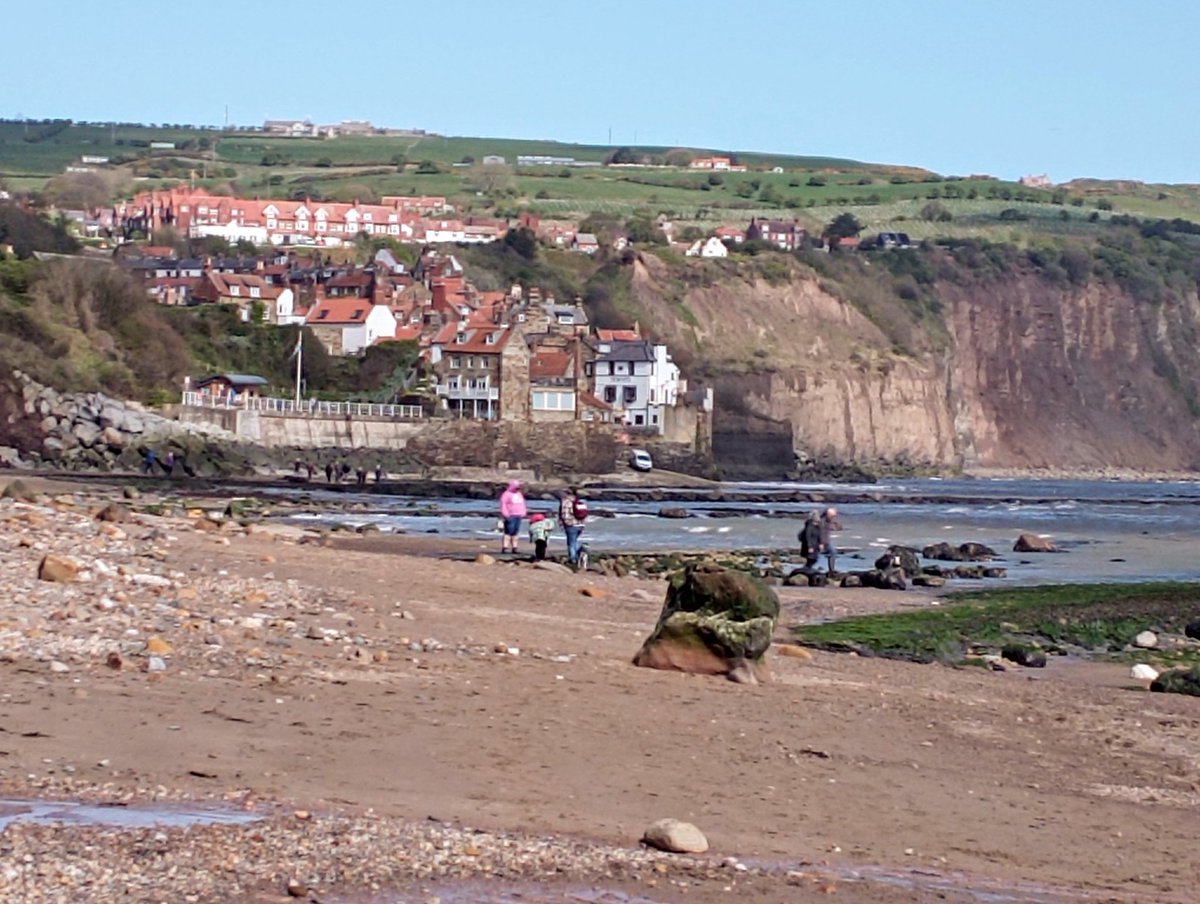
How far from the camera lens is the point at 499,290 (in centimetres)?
12431

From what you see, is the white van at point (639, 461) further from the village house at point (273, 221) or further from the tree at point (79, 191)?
the tree at point (79, 191)

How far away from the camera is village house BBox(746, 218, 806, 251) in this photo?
522ft

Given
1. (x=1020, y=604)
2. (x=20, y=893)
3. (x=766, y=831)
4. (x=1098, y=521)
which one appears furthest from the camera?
(x=1098, y=521)

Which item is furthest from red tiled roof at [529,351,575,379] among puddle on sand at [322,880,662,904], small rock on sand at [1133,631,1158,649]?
puddle on sand at [322,880,662,904]

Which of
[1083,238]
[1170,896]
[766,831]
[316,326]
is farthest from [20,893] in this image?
[1083,238]

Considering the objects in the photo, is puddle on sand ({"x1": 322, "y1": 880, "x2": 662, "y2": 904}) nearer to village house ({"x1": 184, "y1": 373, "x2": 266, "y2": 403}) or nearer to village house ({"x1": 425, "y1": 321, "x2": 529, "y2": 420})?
village house ({"x1": 184, "y1": 373, "x2": 266, "y2": 403})

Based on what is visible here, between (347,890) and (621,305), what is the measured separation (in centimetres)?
11864

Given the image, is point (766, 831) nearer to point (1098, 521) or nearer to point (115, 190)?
point (1098, 521)

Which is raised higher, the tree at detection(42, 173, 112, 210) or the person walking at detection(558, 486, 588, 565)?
the tree at detection(42, 173, 112, 210)

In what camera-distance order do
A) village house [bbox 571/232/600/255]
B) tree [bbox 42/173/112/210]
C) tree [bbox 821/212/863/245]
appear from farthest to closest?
tree [bbox 821/212/863/245] → tree [bbox 42/173/112/210] → village house [bbox 571/232/600/255]

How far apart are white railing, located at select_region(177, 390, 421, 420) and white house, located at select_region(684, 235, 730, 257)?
57372mm

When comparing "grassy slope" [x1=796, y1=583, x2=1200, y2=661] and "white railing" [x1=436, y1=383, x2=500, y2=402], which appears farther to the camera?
"white railing" [x1=436, y1=383, x2=500, y2=402]

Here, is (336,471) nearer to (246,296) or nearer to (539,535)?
(246,296)

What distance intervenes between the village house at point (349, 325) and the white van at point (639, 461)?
50.5 ft
